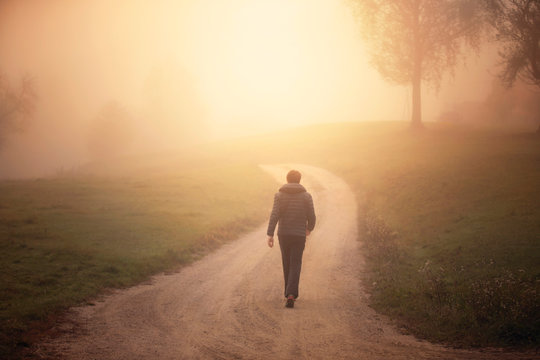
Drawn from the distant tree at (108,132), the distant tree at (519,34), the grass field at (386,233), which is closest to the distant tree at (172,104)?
the distant tree at (108,132)

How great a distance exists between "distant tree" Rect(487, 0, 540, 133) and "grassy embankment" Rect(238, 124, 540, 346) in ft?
21.7

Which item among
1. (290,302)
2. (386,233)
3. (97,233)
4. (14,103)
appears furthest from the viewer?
(14,103)

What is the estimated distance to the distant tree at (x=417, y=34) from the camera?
129 feet

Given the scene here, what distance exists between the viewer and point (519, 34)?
32.2 meters

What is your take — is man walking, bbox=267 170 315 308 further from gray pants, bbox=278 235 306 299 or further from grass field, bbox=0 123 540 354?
grass field, bbox=0 123 540 354

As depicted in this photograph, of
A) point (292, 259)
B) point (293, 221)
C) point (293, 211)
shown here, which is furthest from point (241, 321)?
point (293, 211)

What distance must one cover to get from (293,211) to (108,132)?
77.8 m

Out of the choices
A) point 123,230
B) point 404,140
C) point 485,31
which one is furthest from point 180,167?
point 485,31

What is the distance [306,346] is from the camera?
671 centimetres

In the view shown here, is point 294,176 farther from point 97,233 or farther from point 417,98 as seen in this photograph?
point 417,98

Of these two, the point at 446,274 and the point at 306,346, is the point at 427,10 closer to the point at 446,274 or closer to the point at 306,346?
the point at 446,274

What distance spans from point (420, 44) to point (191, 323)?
1688 inches

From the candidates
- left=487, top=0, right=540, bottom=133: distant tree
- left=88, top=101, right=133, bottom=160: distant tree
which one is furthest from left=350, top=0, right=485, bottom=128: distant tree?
left=88, top=101, right=133, bottom=160: distant tree

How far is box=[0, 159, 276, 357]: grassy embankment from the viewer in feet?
32.3
